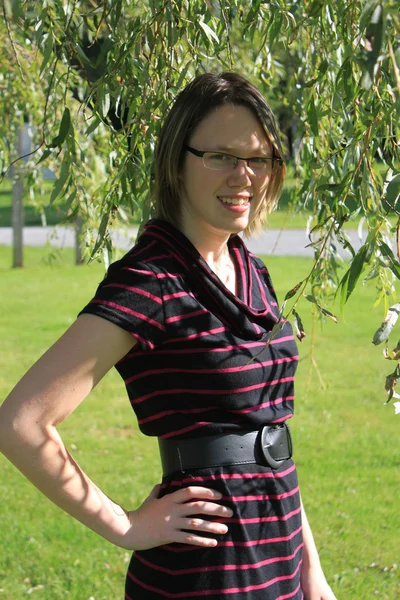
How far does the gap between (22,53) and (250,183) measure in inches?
130

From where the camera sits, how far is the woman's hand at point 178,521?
5.57 ft

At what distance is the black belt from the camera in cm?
170

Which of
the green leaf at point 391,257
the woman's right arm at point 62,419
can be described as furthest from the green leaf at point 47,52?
the green leaf at point 391,257

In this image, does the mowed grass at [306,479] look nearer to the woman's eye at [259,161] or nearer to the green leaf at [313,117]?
the green leaf at [313,117]

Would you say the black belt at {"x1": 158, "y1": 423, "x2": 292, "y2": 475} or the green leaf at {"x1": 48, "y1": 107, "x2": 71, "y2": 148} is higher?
the green leaf at {"x1": 48, "y1": 107, "x2": 71, "y2": 148}

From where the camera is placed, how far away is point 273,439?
1768mm

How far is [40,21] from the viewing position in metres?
2.25

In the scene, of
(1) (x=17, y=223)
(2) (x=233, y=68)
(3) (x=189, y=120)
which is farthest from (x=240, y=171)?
(1) (x=17, y=223)

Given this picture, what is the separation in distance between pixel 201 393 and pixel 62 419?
257 mm

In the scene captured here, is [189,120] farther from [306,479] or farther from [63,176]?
[306,479]

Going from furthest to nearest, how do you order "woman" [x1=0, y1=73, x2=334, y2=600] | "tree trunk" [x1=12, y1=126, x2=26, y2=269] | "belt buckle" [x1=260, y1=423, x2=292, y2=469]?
"tree trunk" [x1=12, y1=126, x2=26, y2=269] < "belt buckle" [x1=260, y1=423, x2=292, y2=469] < "woman" [x1=0, y1=73, x2=334, y2=600]

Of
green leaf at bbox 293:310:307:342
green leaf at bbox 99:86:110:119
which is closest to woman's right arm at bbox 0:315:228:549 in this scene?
green leaf at bbox 293:310:307:342

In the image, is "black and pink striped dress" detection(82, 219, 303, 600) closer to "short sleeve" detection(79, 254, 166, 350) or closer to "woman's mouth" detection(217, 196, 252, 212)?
"short sleeve" detection(79, 254, 166, 350)

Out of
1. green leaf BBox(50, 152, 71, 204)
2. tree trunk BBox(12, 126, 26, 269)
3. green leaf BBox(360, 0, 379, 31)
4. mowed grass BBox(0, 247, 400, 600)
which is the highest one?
green leaf BBox(360, 0, 379, 31)
